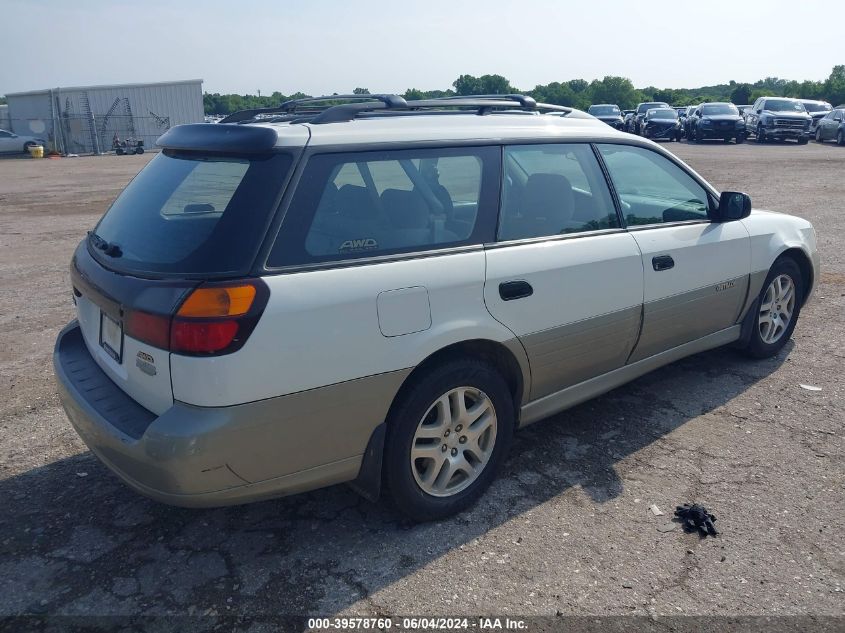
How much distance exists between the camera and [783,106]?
1264 inches

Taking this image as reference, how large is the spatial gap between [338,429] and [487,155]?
152cm

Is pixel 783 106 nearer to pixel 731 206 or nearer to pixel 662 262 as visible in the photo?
pixel 731 206

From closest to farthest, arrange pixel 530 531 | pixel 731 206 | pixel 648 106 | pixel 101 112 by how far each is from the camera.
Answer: pixel 530 531
pixel 731 206
pixel 648 106
pixel 101 112

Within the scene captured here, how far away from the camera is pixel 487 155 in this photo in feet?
11.4

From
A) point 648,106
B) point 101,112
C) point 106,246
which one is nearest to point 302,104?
point 106,246

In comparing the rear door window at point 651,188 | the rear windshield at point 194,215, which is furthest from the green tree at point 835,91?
the rear windshield at point 194,215

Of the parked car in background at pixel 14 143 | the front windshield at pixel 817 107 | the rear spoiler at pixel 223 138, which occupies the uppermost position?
the rear spoiler at pixel 223 138

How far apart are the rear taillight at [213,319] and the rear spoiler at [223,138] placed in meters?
0.60

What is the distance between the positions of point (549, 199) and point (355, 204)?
1.18 m

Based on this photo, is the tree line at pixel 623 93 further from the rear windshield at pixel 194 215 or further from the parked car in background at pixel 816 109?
the rear windshield at pixel 194 215

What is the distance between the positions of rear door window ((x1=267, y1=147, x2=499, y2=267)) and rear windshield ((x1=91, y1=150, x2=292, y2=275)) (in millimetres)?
115

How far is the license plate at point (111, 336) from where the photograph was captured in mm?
2939

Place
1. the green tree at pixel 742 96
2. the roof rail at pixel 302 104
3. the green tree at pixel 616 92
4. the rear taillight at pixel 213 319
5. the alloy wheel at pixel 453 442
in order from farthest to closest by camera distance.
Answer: the green tree at pixel 616 92
the green tree at pixel 742 96
the roof rail at pixel 302 104
the alloy wheel at pixel 453 442
the rear taillight at pixel 213 319

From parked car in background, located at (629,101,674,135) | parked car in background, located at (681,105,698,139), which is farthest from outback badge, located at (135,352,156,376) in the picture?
parked car in background, located at (629,101,674,135)
